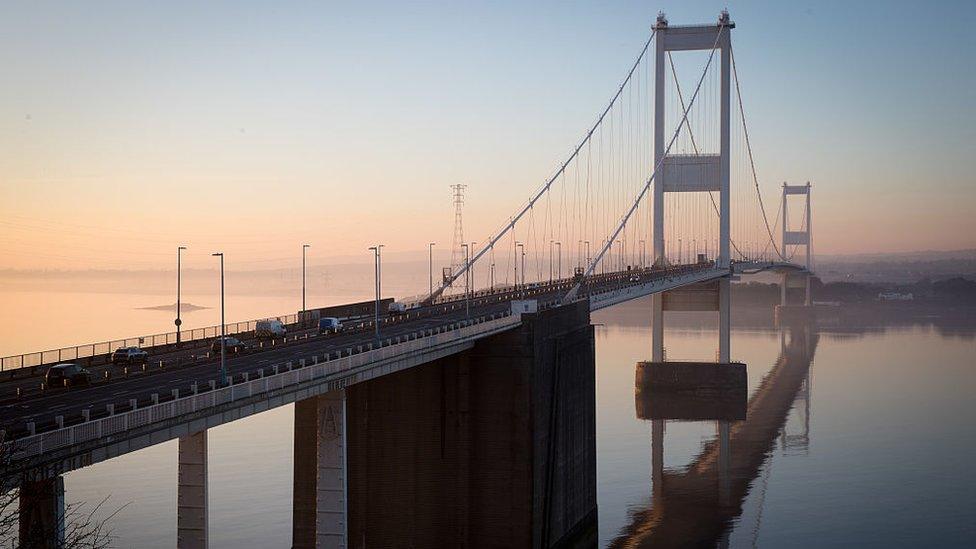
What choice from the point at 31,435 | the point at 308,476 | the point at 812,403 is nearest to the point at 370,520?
the point at 308,476

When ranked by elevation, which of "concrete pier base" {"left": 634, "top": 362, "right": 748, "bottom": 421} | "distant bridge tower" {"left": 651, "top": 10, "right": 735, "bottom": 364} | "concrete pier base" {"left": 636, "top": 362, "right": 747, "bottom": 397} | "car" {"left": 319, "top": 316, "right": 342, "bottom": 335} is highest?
"distant bridge tower" {"left": 651, "top": 10, "right": 735, "bottom": 364}

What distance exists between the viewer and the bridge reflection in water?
55.9m

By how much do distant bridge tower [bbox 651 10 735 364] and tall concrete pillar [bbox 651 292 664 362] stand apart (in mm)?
110

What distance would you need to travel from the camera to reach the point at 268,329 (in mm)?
51219

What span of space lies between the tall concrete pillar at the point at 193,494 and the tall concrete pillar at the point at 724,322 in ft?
232

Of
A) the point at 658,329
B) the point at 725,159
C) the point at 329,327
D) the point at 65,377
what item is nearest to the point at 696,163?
the point at 725,159

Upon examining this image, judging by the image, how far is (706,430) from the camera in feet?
284

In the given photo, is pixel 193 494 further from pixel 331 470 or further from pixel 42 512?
pixel 331 470

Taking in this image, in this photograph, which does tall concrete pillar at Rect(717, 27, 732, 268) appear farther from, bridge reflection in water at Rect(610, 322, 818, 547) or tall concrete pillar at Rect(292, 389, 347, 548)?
tall concrete pillar at Rect(292, 389, 347, 548)

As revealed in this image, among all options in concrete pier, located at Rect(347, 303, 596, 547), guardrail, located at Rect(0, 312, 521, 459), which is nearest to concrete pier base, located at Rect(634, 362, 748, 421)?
guardrail, located at Rect(0, 312, 521, 459)

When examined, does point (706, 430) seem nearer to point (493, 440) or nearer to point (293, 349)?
point (493, 440)

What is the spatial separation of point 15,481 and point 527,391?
90.3 ft

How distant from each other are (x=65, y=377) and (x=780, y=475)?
47.2 metres

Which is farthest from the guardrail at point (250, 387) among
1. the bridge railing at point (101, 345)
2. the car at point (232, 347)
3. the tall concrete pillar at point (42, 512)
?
the bridge railing at point (101, 345)
